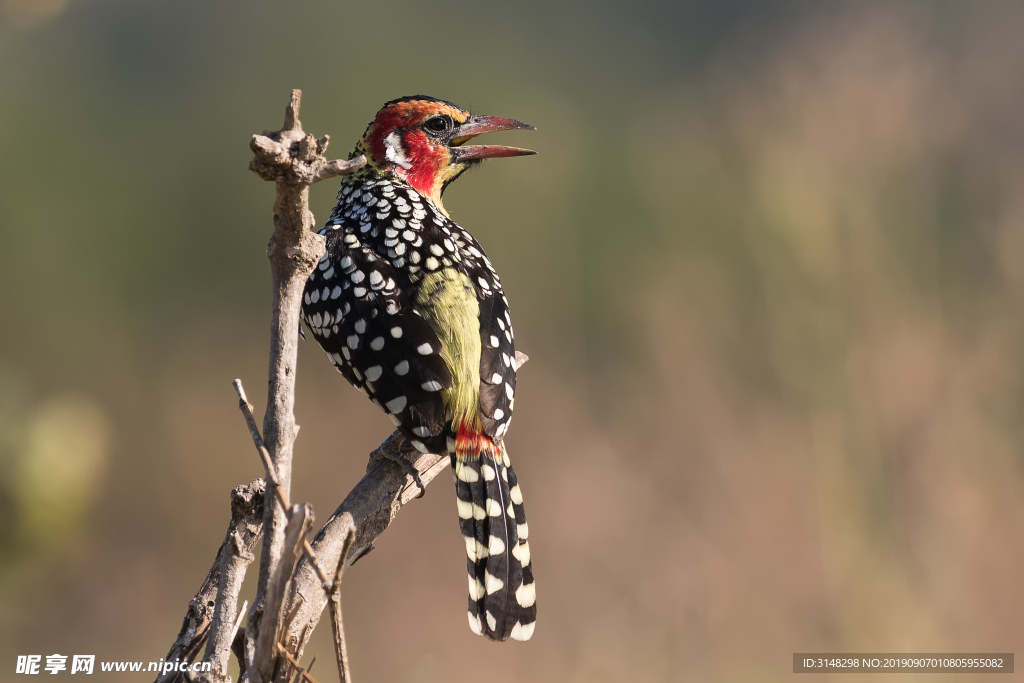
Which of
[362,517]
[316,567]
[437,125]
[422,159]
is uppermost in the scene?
[437,125]

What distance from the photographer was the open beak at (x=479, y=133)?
3.20 metres

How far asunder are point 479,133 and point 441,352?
1.21 m

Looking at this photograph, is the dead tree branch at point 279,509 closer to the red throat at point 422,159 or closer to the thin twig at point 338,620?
the thin twig at point 338,620

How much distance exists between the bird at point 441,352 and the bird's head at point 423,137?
30 centimetres

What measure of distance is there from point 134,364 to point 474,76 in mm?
3168

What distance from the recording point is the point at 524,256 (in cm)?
528

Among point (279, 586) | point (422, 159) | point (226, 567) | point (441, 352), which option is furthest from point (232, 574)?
point (422, 159)

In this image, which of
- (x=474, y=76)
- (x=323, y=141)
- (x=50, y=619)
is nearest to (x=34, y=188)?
(x=50, y=619)

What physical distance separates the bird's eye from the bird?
0.41 metres

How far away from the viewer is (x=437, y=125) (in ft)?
10.6

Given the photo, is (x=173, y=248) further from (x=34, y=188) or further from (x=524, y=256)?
(x=524, y=256)

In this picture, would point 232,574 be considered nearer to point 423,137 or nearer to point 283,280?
point 283,280

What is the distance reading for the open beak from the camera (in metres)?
3.20

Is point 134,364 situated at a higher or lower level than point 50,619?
higher
